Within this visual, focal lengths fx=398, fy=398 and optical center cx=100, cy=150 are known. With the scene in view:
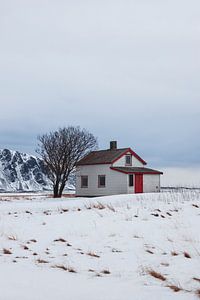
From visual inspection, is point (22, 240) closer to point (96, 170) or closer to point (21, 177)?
point (96, 170)

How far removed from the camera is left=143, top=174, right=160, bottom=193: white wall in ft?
147

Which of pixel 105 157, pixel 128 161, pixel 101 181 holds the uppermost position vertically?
pixel 105 157

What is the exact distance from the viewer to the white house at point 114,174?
43219 mm

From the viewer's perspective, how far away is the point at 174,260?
7453mm

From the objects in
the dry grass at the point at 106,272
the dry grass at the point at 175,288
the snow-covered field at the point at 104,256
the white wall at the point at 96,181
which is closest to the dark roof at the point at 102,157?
the white wall at the point at 96,181

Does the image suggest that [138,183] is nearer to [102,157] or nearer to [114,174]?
[114,174]

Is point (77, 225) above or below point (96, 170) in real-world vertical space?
below

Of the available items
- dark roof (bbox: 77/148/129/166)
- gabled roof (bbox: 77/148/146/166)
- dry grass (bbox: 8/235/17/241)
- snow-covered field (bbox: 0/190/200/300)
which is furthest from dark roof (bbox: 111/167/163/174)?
dry grass (bbox: 8/235/17/241)

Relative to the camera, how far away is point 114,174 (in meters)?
43.7

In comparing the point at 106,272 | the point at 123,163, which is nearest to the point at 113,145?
the point at 123,163

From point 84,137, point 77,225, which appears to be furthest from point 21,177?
point 77,225

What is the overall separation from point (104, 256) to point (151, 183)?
37891mm

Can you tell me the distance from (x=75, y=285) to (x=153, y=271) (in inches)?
53.4

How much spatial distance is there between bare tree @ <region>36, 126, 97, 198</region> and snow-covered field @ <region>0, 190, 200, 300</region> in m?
34.6
